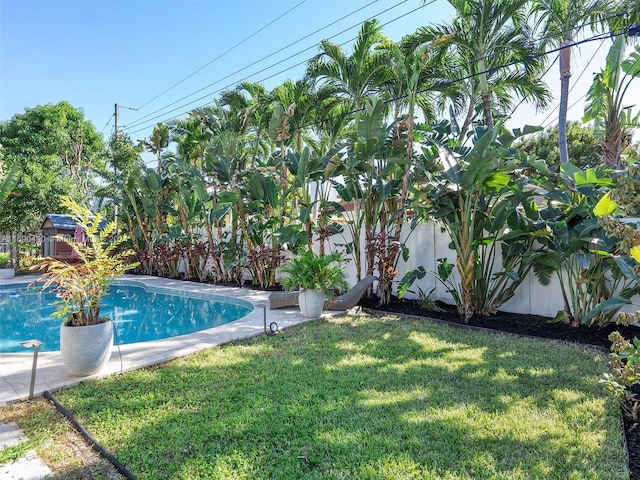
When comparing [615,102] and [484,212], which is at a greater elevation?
[615,102]

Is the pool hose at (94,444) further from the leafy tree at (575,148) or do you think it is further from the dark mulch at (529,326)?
the leafy tree at (575,148)

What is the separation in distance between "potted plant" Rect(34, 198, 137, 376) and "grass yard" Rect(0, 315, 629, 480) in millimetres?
311

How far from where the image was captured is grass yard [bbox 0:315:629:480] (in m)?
2.18

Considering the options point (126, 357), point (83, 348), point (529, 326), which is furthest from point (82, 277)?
point (529, 326)

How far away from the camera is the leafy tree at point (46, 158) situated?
1563cm

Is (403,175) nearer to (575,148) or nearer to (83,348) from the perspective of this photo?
(83,348)

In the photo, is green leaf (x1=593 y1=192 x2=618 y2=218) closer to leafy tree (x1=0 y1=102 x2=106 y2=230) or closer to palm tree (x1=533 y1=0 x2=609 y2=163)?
palm tree (x1=533 y1=0 x2=609 y2=163)

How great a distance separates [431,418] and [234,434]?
1410 millimetres

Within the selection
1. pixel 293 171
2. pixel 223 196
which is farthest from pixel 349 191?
pixel 223 196

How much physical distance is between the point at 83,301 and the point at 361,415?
292cm

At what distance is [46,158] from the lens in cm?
1758

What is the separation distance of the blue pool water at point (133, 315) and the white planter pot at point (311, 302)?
1885mm

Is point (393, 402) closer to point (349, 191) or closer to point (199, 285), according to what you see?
point (349, 191)

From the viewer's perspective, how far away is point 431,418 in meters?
2.69
